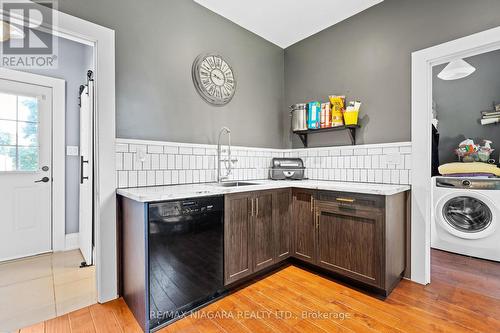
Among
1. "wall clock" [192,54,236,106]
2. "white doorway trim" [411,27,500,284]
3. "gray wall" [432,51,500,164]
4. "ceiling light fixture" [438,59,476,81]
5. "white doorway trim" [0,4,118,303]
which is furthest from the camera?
"gray wall" [432,51,500,164]

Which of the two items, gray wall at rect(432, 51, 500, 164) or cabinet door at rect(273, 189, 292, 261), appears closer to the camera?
cabinet door at rect(273, 189, 292, 261)

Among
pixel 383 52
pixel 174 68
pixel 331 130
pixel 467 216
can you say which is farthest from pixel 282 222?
pixel 467 216

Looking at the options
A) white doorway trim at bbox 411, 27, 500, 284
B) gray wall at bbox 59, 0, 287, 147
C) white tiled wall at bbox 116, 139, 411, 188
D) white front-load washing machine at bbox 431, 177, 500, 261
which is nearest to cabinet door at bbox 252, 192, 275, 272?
white tiled wall at bbox 116, 139, 411, 188

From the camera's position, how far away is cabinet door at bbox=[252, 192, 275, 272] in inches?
82.8

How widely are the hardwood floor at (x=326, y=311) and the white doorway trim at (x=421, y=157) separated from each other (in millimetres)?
243

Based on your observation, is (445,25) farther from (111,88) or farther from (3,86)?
(3,86)

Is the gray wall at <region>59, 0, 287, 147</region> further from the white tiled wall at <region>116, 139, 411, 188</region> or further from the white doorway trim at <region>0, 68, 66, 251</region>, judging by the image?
the white doorway trim at <region>0, 68, 66, 251</region>

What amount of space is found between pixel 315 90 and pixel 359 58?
58cm

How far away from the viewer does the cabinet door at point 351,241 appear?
185cm

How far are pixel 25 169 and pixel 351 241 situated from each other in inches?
139

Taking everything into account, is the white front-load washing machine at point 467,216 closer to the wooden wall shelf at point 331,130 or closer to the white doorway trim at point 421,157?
the white doorway trim at point 421,157

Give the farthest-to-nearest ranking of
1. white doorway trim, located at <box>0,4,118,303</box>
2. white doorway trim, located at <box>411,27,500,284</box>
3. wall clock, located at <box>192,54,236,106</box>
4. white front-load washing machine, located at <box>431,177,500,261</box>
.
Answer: white front-load washing machine, located at <box>431,177,500,261</box> → wall clock, located at <box>192,54,236,106</box> → white doorway trim, located at <box>411,27,500,284</box> → white doorway trim, located at <box>0,4,118,303</box>

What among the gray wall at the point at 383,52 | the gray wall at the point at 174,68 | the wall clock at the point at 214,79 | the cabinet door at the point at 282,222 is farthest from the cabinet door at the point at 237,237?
the gray wall at the point at 383,52

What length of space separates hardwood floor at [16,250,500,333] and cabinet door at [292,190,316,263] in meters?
0.25
